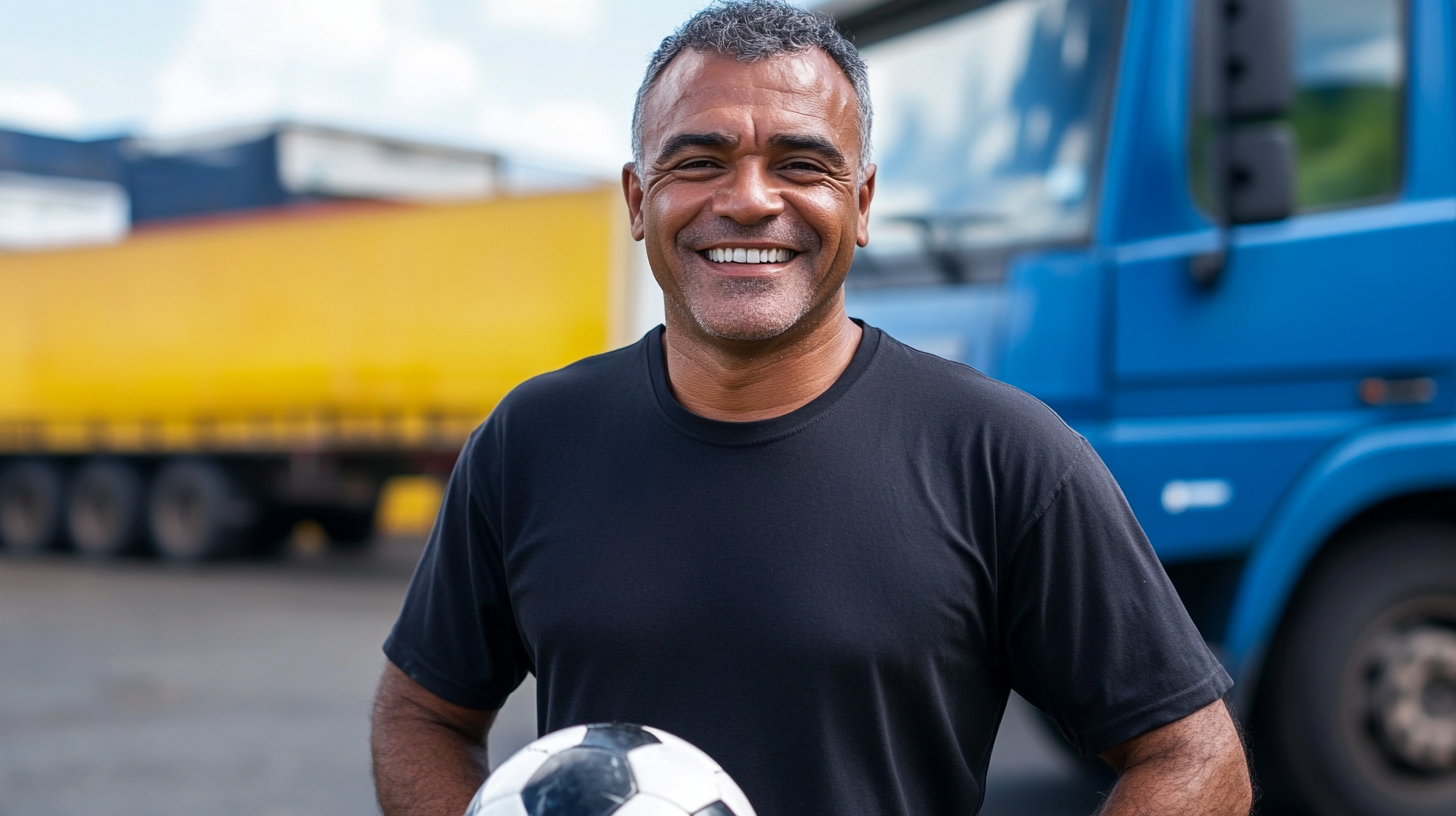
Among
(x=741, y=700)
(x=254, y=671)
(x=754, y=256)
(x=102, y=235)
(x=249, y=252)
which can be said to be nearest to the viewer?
(x=741, y=700)

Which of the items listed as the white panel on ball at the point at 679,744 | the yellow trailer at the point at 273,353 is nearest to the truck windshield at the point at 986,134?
the white panel on ball at the point at 679,744

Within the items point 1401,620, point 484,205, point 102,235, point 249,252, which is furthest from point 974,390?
point 102,235

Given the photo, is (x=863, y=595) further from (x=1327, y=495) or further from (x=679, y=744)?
(x=1327, y=495)

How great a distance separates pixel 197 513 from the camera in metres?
14.8

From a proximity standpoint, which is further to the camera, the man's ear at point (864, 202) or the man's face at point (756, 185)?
the man's ear at point (864, 202)

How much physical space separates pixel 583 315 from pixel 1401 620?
9.15m

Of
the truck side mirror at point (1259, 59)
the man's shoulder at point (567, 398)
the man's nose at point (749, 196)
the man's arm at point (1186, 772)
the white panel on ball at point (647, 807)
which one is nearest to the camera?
the white panel on ball at point (647, 807)

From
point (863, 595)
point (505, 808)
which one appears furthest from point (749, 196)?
point (505, 808)

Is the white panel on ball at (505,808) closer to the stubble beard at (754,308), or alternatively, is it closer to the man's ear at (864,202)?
the stubble beard at (754,308)

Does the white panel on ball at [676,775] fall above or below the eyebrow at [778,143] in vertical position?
below

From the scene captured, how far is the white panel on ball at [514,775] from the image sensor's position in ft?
4.89

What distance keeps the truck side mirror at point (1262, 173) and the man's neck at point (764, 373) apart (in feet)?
7.46

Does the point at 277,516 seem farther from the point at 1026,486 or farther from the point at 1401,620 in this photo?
the point at 1026,486

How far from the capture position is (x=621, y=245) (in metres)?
12.6
